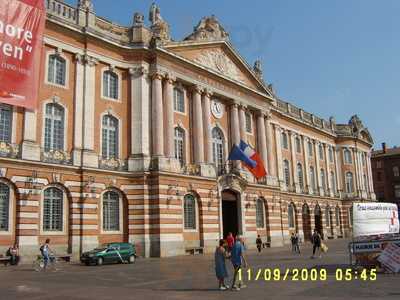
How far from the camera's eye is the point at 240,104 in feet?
160

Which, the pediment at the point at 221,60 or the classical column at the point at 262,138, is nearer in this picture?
the pediment at the point at 221,60

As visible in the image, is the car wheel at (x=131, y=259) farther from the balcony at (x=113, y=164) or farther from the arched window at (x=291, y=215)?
the arched window at (x=291, y=215)

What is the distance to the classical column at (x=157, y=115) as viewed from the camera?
125 ft

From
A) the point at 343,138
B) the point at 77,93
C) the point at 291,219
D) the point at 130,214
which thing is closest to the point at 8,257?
the point at 130,214

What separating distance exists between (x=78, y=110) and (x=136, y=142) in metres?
5.45

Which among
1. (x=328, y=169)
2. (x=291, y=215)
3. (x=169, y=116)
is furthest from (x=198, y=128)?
(x=328, y=169)

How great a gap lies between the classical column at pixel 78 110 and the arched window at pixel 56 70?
1025 millimetres

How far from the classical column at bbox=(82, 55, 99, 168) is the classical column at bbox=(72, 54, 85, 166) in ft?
0.91

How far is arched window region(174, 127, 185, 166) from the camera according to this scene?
135 ft

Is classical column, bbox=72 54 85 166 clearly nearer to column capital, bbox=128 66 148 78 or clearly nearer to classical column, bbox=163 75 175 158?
column capital, bbox=128 66 148 78

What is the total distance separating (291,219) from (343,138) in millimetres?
21811

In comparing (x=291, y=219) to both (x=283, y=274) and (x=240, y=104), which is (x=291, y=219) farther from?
(x=283, y=274)

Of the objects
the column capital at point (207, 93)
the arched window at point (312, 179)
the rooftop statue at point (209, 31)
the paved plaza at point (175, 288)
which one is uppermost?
the rooftop statue at point (209, 31)

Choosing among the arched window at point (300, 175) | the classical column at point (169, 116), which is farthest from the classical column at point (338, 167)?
the classical column at point (169, 116)
